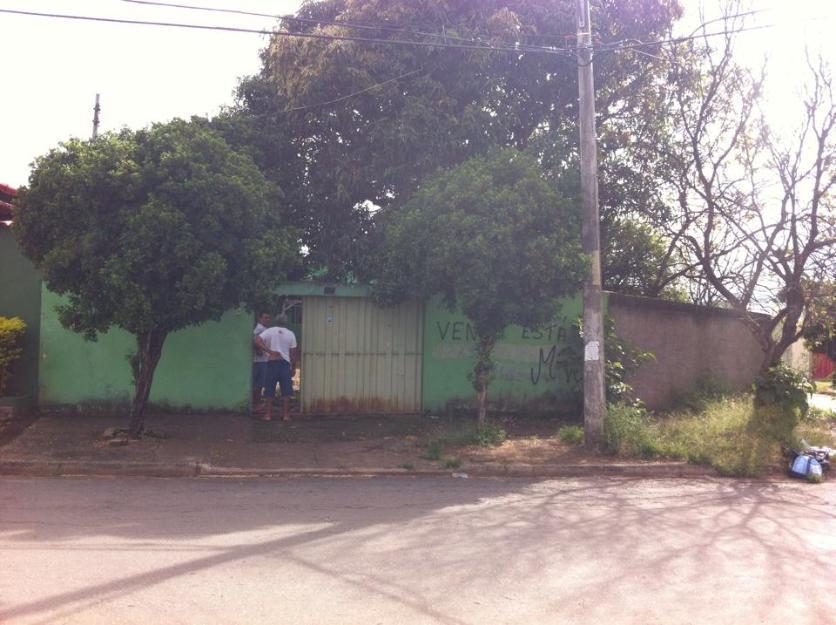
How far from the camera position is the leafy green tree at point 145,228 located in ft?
28.6

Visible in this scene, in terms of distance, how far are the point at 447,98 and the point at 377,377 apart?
187 inches

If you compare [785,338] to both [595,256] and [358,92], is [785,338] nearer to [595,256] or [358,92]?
[595,256]

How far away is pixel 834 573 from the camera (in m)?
5.35

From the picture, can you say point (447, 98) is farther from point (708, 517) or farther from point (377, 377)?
point (708, 517)

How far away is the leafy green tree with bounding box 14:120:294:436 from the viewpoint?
8703 millimetres

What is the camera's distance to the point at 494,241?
9.67 metres

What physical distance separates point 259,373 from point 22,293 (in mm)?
3834

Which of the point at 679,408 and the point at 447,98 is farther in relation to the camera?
the point at 679,408

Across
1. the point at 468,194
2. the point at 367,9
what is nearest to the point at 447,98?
the point at 367,9

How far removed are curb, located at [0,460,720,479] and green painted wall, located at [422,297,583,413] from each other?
138 inches

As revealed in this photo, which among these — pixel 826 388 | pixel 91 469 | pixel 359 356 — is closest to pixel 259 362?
pixel 359 356

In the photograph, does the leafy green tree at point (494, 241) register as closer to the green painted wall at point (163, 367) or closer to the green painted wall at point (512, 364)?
the green painted wall at point (512, 364)

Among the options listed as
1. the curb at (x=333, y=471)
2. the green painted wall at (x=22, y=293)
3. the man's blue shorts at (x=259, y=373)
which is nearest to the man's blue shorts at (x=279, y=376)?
the man's blue shorts at (x=259, y=373)

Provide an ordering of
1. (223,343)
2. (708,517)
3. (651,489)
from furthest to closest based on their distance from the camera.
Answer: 1. (223,343)
2. (651,489)
3. (708,517)
